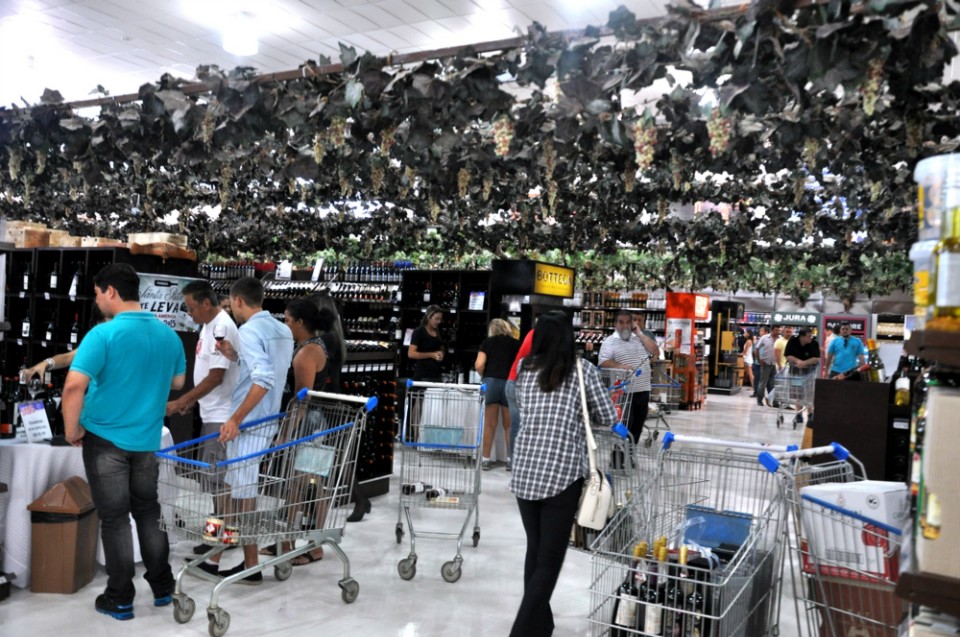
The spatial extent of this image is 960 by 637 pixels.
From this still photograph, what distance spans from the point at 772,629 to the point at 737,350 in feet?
65.9

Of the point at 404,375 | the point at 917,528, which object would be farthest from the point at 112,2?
the point at 917,528

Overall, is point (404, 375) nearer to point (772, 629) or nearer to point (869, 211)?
point (869, 211)

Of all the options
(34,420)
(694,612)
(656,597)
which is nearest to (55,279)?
(34,420)

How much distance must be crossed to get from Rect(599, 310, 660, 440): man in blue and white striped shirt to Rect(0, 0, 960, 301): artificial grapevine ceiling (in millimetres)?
1342

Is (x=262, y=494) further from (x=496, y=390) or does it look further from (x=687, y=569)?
(x=496, y=390)

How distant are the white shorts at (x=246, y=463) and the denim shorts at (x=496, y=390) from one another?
3881 millimetres

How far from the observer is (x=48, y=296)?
9.30 meters

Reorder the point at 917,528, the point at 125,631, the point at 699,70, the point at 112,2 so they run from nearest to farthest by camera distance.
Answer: the point at 917,528 < the point at 699,70 < the point at 125,631 < the point at 112,2

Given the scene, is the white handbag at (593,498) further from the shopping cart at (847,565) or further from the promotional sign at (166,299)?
the promotional sign at (166,299)

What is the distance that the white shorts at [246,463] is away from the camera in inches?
159

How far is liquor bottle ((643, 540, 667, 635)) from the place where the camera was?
3004mm

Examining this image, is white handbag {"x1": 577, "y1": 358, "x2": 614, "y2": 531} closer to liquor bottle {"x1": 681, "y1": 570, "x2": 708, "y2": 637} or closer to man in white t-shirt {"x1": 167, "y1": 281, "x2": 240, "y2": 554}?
liquor bottle {"x1": 681, "y1": 570, "x2": 708, "y2": 637}

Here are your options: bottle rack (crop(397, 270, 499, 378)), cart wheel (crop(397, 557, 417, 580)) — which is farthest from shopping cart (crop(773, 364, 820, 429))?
cart wheel (crop(397, 557, 417, 580))

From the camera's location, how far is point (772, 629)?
12.2ft
